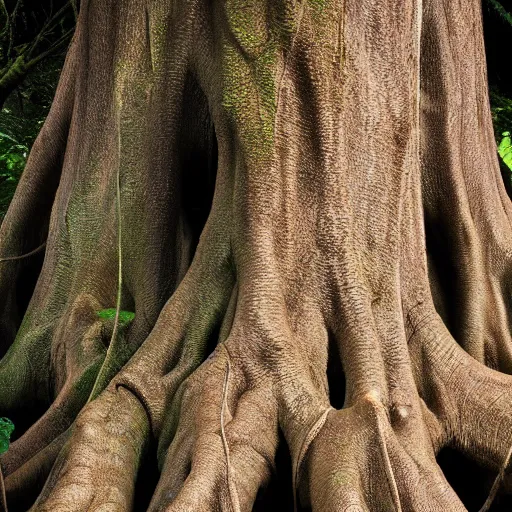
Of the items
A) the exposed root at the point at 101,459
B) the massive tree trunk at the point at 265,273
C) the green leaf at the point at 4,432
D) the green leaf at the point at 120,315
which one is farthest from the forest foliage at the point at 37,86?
the green leaf at the point at 4,432

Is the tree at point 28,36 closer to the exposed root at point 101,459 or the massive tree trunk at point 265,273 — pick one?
the massive tree trunk at point 265,273

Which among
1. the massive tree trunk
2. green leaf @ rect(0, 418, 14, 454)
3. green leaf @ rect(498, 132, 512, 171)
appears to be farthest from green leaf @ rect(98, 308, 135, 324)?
green leaf @ rect(498, 132, 512, 171)

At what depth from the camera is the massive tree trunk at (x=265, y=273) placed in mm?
3475

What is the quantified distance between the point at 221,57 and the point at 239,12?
0.65 feet

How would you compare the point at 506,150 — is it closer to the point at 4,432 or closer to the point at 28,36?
the point at 28,36

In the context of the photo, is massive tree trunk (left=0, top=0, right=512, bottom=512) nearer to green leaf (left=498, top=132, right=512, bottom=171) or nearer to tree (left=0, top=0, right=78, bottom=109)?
green leaf (left=498, top=132, right=512, bottom=171)

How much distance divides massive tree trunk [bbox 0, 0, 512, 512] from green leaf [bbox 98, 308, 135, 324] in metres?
0.03

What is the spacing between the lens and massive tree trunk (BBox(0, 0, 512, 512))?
11.4 ft

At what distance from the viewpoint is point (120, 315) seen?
4.59 m

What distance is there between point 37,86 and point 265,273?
321 inches

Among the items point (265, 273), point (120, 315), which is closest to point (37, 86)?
point (120, 315)

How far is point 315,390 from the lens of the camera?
12.0 ft

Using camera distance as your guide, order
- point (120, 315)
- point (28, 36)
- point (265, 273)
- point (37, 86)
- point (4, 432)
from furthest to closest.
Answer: point (37, 86) → point (28, 36) → point (120, 315) → point (265, 273) → point (4, 432)

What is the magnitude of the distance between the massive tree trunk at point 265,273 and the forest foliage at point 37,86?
10.4ft
